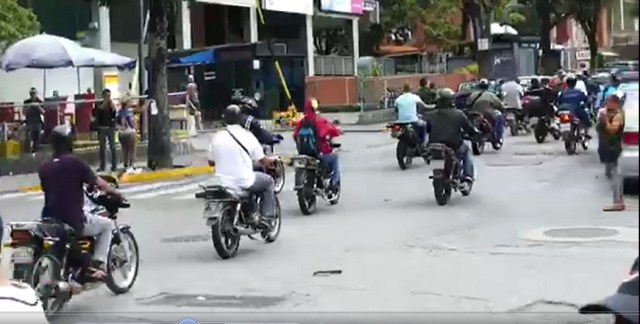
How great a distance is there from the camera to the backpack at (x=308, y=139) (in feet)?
54.2

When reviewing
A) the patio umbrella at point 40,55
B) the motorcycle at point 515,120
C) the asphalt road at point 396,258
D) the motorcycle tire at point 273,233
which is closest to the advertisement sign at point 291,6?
the motorcycle at point 515,120

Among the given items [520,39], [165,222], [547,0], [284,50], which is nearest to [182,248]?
[165,222]

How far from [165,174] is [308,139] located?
8.50m

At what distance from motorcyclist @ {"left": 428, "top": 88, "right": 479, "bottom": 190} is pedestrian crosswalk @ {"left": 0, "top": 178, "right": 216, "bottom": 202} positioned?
472cm

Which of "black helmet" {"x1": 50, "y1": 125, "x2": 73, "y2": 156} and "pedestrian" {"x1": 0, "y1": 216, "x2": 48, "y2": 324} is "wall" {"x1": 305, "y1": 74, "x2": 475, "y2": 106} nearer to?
"black helmet" {"x1": 50, "y1": 125, "x2": 73, "y2": 156}

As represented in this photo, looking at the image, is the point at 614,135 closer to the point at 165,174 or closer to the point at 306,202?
the point at 306,202

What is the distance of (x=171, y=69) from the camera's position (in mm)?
42656

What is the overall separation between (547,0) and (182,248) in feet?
145

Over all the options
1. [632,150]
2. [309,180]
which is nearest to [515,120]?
[309,180]

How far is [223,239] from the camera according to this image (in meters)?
12.3

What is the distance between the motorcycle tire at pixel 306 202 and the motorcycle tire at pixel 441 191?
1.88 m

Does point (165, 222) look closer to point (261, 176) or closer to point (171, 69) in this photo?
point (261, 176)

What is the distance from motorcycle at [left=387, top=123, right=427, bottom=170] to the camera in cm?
2314

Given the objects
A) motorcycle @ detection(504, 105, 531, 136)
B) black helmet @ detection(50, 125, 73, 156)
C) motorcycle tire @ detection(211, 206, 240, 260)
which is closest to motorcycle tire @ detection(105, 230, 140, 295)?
black helmet @ detection(50, 125, 73, 156)
